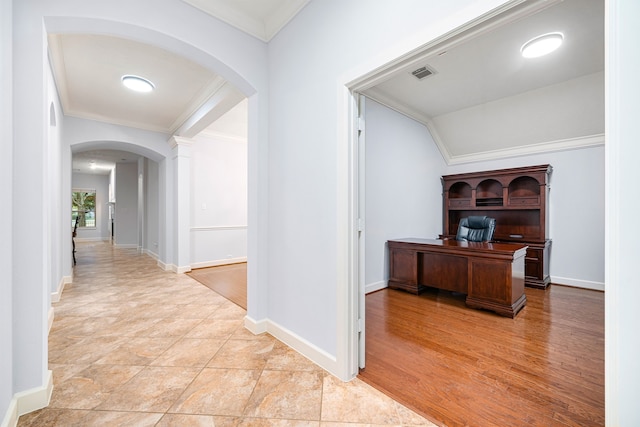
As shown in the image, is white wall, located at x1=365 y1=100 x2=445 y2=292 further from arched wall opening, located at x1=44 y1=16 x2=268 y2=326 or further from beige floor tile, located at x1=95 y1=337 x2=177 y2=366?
beige floor tile, located at x1=95 y1=337 x2=177 y2=366

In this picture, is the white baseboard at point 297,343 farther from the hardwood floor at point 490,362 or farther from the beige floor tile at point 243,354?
the hardwood floor at point 490,362

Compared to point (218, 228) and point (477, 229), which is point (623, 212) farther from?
point (218, 228)

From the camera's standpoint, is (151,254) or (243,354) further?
(151,254)

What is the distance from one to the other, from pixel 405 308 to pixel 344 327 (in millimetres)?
1749

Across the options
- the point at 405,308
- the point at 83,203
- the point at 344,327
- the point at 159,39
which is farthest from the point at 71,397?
the point at 83,203

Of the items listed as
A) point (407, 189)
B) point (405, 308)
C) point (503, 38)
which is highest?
point (503, 38)

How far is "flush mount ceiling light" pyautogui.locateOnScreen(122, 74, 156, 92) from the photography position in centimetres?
349

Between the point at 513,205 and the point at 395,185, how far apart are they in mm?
2158

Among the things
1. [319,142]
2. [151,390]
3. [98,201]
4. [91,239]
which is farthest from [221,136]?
[91,239]

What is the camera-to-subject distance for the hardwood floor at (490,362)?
5.21 ft

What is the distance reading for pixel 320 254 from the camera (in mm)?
2072

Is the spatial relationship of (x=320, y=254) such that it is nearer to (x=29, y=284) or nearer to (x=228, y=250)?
(x=29, y=284)

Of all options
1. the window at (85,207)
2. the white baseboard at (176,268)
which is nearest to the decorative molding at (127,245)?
the window at (85,207)

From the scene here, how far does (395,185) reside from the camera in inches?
Answer: 176
